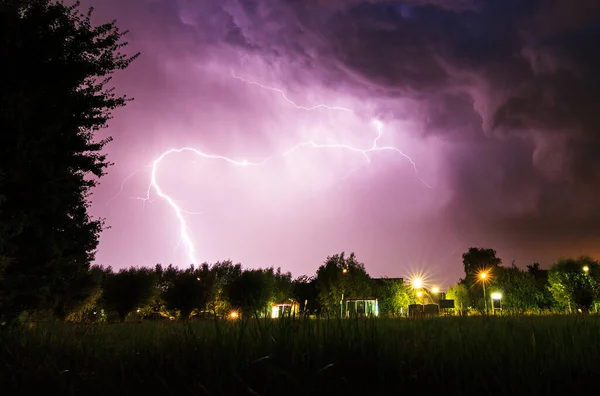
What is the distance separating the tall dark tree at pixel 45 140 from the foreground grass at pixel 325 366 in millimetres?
7186

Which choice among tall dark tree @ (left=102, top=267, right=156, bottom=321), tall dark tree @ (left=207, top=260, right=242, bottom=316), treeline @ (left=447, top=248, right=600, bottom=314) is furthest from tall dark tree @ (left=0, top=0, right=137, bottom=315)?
treeline @ (left=447, top=248, right=600, bottom=314)

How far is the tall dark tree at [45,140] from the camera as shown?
1131 cm

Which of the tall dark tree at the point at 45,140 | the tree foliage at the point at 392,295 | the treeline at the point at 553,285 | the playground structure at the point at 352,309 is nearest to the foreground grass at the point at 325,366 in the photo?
the playground structure at the point at 352,309

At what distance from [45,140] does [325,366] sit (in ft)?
35.7

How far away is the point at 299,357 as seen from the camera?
3979 millimetres

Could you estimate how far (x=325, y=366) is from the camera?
3.62m

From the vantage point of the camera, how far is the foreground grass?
3480mm

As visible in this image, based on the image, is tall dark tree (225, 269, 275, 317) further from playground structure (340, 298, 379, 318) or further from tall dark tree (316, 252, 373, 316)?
playground structure (340, 298, 379, 318)

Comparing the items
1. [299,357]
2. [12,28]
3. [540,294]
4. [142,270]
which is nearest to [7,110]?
[12,28]

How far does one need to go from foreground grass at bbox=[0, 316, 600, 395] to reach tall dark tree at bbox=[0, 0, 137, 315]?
719 centimetres

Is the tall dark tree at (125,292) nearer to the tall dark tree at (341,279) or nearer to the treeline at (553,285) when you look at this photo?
the tall dark tree at (341,279)

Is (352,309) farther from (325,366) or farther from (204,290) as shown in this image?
(204,290)

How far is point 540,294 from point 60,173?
188ft

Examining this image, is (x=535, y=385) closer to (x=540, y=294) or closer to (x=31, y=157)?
(x=31, y=157)
